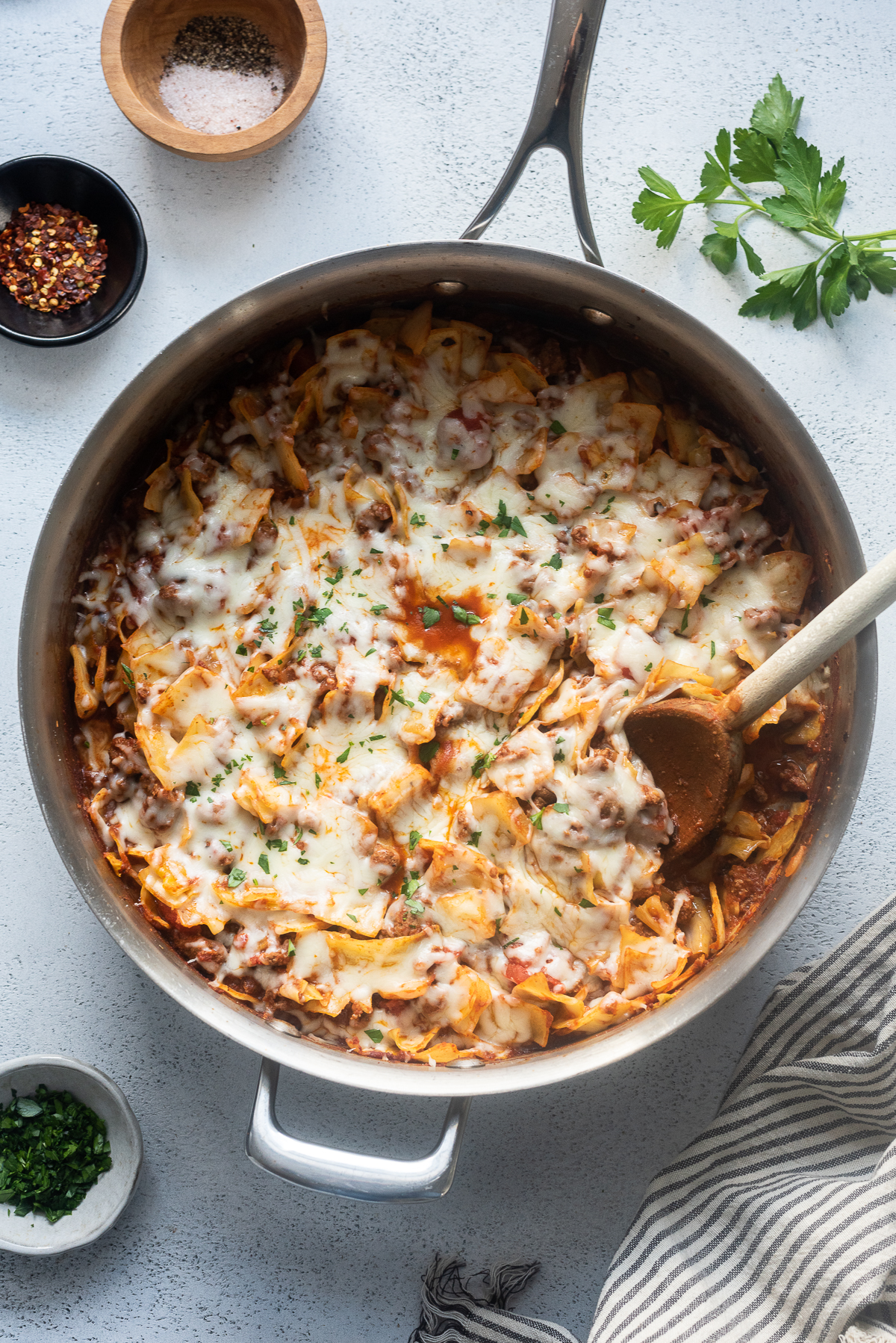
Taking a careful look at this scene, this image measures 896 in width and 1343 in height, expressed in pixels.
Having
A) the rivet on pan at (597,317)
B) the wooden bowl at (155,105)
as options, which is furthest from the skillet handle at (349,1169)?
the wooden bowl at (155,105)

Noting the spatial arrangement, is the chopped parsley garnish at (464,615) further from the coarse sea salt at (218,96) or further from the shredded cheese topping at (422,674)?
the coarse sea salt at (218,96)

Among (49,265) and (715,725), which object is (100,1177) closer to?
(715,725)

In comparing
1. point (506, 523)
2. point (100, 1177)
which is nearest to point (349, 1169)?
point (100, 1177)

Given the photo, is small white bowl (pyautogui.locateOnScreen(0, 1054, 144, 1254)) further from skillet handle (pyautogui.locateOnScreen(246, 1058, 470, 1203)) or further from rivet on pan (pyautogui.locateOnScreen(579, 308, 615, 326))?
rivet on pan (pyautogui.locateOnScreen(579, 308, 615, 326))

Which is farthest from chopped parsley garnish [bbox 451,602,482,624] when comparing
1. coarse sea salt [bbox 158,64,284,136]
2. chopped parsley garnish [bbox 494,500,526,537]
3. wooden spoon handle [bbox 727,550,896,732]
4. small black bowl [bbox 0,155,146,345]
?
coarse sea salt [bbox 158,64,284,136]

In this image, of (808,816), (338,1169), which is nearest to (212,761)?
(338,1169)
